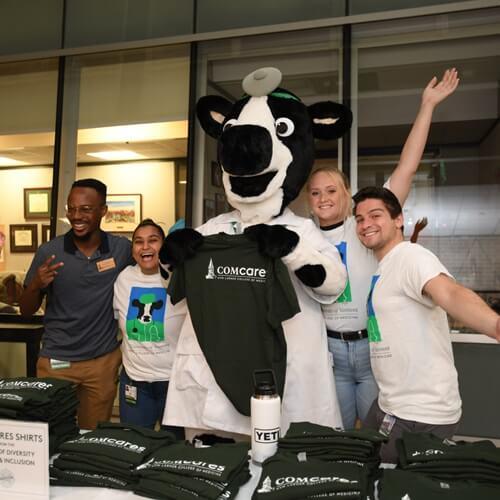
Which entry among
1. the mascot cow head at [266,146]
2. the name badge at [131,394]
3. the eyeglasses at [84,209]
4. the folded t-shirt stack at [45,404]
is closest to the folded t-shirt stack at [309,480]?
the folded t-shirt stack at [45,404]

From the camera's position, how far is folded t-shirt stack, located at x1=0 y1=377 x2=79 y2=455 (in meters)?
1.37

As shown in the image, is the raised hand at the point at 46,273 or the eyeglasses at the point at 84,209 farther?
the eyeglasses at the point at 84,209

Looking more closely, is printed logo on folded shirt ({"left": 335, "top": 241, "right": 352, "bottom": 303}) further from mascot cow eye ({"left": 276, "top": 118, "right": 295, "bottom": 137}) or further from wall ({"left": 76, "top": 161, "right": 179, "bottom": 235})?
wall ({"left": 76, "top": 161, "right": 179, "bottom": 235})

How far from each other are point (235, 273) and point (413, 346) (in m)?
0.67

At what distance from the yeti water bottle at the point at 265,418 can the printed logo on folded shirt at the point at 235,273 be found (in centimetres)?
64

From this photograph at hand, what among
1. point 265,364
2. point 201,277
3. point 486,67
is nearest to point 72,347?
point 201,277

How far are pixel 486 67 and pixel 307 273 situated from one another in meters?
2.03

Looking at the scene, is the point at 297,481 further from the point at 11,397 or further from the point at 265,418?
the point at 11,397

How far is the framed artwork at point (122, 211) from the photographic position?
3922 mm

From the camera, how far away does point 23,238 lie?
4.16m

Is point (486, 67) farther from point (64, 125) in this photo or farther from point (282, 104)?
point (64, 125)

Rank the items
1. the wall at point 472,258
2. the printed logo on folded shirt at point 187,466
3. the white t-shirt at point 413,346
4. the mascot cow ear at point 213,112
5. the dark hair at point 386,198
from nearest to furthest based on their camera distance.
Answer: the printed logo on folded shirt at point 187,466 → the white t-shirt at point 413,346 → the dark hair at point 386,198 → the mascot cow ear at point 213,112 → the wall at point 472,258

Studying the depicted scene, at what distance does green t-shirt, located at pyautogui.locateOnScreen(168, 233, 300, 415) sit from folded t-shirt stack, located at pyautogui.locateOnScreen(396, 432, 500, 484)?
2.49 feet

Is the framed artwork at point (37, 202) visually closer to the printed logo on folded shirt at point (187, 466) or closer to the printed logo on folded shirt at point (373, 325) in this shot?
the printed logo on folded shirt at point (373, 325)
